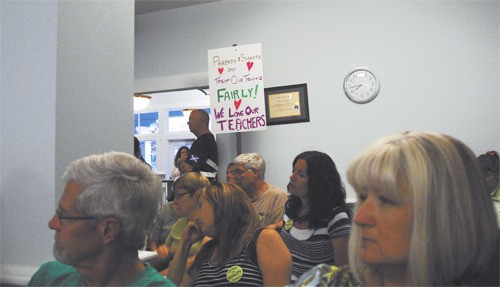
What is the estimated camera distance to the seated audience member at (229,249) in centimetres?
183

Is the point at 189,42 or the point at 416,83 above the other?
the point at 189,42

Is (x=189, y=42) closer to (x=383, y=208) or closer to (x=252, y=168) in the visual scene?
(x=252, y=168)

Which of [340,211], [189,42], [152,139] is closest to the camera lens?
[340,211]

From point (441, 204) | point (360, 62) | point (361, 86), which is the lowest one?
point (441, 204)

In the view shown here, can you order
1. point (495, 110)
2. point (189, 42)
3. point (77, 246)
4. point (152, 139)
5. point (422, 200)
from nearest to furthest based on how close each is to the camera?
point (422, 200) < point (77, 246) < point (495, 110) < point (189, 42) < point (152, 139)

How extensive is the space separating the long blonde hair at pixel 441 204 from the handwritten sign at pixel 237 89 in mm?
2909

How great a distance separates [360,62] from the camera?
4133 mm

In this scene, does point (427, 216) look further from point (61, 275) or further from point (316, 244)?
point (316, 244)

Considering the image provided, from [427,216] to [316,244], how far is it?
1.35 m

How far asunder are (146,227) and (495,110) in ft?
11.1

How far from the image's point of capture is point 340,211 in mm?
2312

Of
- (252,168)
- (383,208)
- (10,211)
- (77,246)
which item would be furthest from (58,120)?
(252,168)

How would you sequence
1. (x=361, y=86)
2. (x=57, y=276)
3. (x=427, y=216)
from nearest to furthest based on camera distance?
(x=427, y=216) → (x=57, y=276) → (x=361, y=86)

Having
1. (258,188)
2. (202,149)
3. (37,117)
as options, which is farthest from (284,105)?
(37,117)
